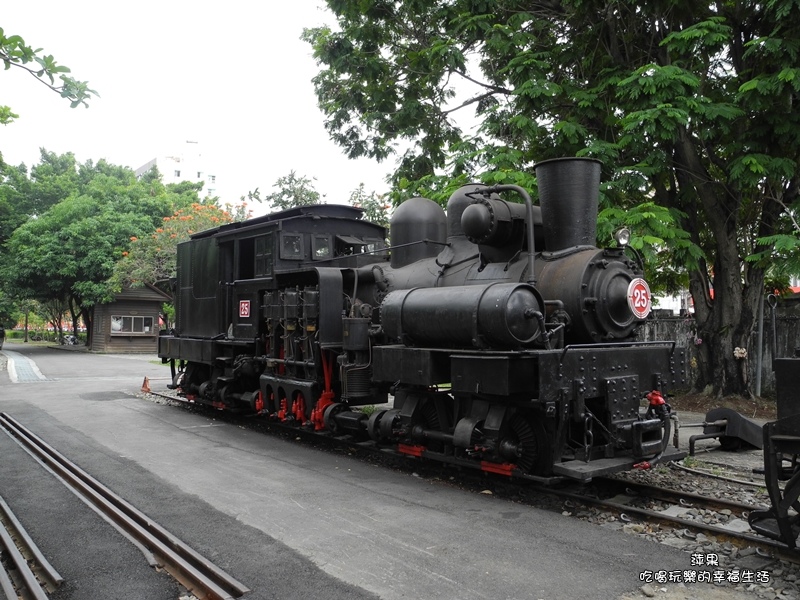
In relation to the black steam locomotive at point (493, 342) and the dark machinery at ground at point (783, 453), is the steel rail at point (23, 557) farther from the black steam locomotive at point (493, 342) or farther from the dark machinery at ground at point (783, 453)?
the dark machinery at ground at point (783, 453)

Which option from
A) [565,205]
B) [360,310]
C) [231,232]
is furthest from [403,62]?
[565,205]

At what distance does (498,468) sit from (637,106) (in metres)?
6.24

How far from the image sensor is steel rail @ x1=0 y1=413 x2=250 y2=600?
4.28 metres

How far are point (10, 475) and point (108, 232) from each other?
31.1 m

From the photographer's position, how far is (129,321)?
37938 mm

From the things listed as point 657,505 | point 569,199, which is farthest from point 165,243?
point 657,505

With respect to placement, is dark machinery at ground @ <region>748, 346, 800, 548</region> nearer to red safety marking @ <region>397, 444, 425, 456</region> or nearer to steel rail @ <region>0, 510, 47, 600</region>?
red safety marking @ <region>397, 444, 425, 456</region>

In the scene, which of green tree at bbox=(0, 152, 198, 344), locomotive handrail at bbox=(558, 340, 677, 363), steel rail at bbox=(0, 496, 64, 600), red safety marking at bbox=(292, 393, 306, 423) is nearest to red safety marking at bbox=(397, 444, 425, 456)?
locomotive handrail at bbox=(558, 340, 677, 363)

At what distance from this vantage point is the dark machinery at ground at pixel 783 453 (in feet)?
13.9

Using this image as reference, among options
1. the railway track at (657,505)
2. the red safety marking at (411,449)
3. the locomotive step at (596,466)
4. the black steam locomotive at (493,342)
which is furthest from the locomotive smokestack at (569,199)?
the red safety marking at (411,449)

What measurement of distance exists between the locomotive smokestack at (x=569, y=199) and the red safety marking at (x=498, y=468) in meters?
2.38

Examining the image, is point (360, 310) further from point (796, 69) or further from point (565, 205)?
point (796, 69)

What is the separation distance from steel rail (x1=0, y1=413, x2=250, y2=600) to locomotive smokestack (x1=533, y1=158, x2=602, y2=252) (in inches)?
185

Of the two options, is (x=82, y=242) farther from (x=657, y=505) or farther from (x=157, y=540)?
(x=657, y=505)
